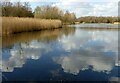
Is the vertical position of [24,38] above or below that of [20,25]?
below

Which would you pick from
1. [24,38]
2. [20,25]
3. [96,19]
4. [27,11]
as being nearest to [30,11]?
[27,11]

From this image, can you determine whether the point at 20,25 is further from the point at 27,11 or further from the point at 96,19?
the point at 96,19

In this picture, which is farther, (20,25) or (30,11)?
(30,11)

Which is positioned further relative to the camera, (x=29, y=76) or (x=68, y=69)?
(x=68, y=69)

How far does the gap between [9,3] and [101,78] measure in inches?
Result: 1322

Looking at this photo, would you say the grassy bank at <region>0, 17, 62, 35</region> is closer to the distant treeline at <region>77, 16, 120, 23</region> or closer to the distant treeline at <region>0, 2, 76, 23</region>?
the distant treeline at <region>0, 2, 76, 23</region>

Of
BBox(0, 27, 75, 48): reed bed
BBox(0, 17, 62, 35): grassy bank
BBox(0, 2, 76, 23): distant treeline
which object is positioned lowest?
BBox(0, 27, 75, 48): reed bed

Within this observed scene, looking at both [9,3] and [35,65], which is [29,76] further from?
Answer: [9,3]

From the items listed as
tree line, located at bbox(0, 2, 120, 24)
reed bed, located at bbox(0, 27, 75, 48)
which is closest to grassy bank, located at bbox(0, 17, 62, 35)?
reed bed, located at bbox(0, 27, 75, 48)

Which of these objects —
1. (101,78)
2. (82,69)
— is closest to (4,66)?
(82,69)

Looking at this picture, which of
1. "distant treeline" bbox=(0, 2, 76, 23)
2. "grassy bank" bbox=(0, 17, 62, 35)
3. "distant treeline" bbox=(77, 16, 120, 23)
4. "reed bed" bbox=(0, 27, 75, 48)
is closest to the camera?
"reed bed" bbox=(0, 27, 75, 48)

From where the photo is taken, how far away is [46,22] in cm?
3022

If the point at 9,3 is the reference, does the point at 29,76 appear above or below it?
below

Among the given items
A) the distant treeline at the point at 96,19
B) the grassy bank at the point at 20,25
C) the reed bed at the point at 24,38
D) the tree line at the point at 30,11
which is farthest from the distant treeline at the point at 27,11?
the distant treeline at the point at 96,19
